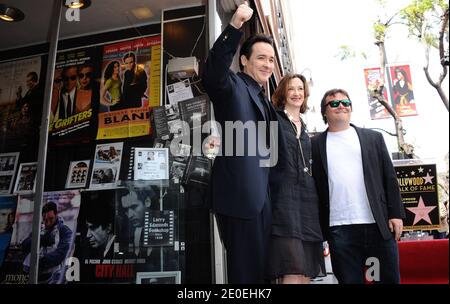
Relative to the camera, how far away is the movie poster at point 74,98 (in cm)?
373

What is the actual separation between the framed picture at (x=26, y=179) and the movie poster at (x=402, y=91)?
5.29 metres

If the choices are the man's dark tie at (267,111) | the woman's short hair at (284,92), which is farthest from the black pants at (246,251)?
the woman's short hair at (284,92)

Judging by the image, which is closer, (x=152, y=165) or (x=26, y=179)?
(x=152, y=165)

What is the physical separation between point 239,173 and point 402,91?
19.4 ft

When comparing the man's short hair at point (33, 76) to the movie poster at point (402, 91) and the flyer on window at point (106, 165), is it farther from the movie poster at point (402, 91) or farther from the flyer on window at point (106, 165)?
the movie poster at point (402, 91)

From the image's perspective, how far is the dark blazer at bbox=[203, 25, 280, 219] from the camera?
1.66 m

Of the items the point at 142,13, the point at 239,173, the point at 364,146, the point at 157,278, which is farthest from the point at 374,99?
the point at 239,173

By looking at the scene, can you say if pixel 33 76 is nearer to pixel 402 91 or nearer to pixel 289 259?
pixel 289 259

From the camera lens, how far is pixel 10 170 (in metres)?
3.45

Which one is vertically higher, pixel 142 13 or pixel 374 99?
pixel 374 99

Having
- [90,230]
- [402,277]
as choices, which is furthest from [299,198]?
[402,277]

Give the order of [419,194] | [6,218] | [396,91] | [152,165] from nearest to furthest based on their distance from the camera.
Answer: [152,165] < [6,218] < [419,194] < [396,91]

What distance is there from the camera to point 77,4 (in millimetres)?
3184

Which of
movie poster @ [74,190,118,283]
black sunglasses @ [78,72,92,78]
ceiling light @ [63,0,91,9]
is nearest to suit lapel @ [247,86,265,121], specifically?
movie poster @ [74,190,118,283]
